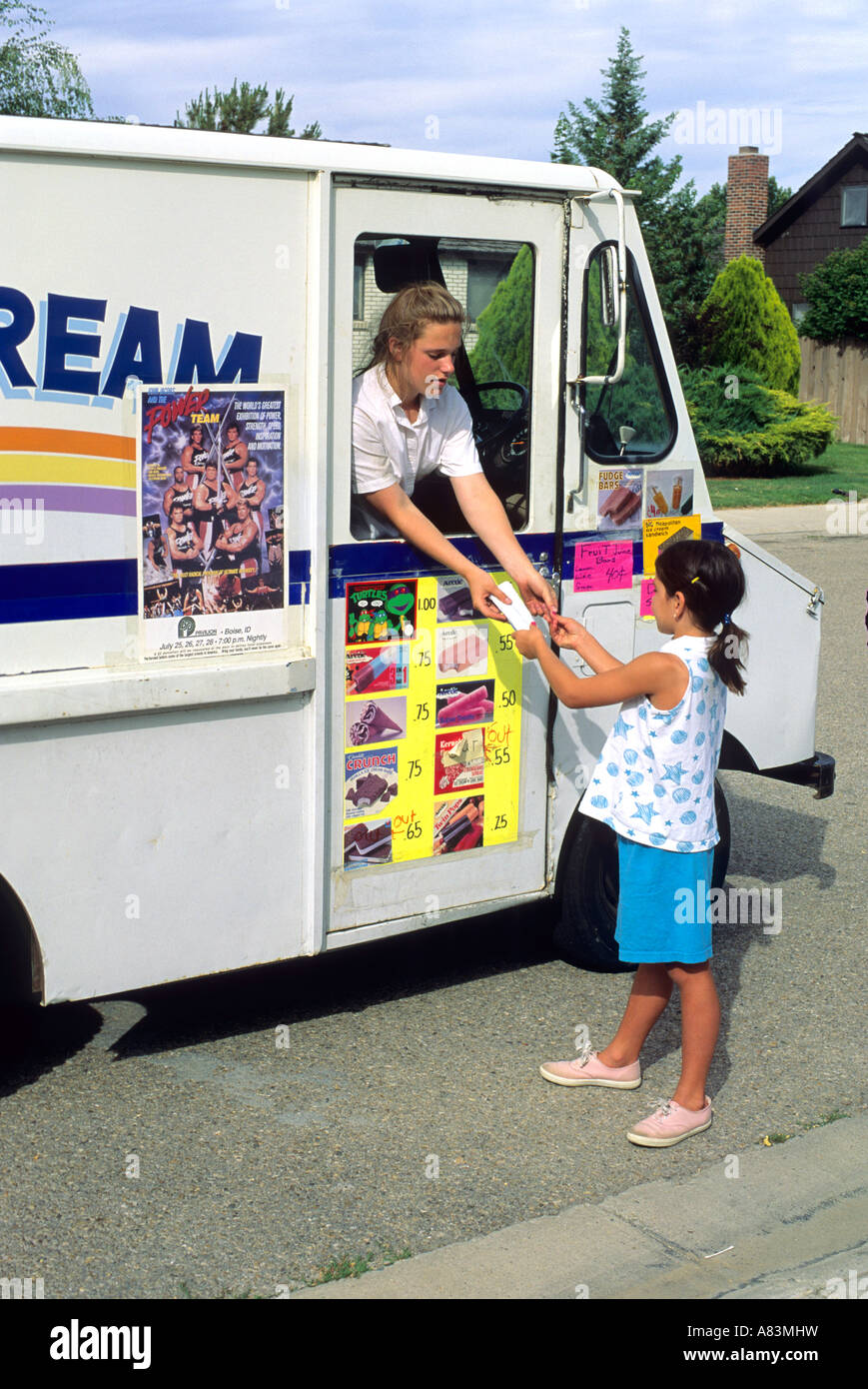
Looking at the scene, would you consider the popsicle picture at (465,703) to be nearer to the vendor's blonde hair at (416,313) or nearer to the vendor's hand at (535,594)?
the vendor's hand at (535,594)

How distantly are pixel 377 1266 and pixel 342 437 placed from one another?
2.08m

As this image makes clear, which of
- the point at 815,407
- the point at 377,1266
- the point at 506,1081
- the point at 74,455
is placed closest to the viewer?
the point at 377,1266

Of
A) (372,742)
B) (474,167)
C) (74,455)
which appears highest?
(474,167)

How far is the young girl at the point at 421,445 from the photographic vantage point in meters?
4.09

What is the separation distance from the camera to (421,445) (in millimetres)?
4242

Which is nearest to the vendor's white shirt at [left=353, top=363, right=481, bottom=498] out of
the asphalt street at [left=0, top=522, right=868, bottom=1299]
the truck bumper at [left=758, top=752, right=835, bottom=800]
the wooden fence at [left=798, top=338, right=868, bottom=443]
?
the asphalt street at [left=0, top=522, right=868, bottom=1299]

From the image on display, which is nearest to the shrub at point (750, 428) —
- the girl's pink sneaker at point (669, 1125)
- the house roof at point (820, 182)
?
the house roof at point (820, 182)

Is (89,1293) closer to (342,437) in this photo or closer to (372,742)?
(372,742)

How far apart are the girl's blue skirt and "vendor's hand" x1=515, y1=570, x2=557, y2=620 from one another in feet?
2.48

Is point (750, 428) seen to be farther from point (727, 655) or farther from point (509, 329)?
point (727, 655)

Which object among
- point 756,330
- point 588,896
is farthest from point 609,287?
point 756,330

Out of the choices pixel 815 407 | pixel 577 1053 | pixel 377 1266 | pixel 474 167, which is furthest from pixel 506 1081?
pixel 815 407

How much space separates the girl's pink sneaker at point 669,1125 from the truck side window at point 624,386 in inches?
75.8
